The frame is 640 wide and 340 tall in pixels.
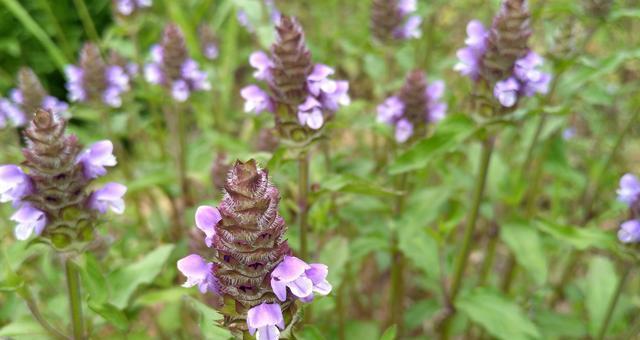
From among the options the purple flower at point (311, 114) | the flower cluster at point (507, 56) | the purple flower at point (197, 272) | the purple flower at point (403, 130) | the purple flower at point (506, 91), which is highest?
the flower cluster at point (507, 56)

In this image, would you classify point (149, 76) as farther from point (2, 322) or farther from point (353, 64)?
point (353, 64)

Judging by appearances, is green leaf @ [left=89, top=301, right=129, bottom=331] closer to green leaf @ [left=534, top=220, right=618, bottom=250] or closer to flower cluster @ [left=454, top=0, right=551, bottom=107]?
flower cluster @ [left=454, top=0, right=551, bottom=107]

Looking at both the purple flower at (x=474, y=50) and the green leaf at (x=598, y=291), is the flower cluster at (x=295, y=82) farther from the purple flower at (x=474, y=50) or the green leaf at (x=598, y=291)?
the green leaf at (x=598, y=291)

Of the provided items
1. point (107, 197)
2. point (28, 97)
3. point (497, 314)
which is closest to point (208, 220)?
point (107, 197)

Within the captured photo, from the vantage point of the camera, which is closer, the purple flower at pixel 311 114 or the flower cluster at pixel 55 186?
the flower cluster at pixel 55 186

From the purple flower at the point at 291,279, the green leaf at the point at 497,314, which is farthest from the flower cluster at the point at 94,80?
the purple flower at the point at 291,279

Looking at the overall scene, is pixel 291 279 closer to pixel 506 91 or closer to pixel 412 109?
pixel 506 91

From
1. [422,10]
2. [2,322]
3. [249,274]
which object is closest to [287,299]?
[249,274]
